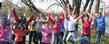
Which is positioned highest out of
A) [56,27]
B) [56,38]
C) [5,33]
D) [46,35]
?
[56,27]

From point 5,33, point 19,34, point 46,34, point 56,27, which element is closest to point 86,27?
point 56,27

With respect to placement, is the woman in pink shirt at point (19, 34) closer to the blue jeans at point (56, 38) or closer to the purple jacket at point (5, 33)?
the purple jacket at point (5, 33)

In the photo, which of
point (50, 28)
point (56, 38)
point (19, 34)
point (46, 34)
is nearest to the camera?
point (19, 34)

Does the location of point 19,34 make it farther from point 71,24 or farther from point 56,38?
point 71,24

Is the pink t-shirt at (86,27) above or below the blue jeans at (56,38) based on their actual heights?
above

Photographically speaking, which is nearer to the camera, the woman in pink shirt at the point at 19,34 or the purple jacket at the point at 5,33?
the purple jacket at the point at 5,33

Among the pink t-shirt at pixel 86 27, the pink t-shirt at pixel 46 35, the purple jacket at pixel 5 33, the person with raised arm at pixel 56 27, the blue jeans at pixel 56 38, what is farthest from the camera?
the pink t-shirt at pixel 86 27

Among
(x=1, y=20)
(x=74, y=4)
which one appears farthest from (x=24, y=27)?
(x=74, y=4)

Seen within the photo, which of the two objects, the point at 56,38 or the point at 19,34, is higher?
the point at 19,34

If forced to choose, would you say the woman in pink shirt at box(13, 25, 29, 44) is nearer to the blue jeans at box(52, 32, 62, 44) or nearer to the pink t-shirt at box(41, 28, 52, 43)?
the pink t-shirt at box(41, 28, 52, 43)

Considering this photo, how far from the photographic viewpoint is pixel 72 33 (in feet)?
41.5

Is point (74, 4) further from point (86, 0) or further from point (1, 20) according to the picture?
point (1, 20)

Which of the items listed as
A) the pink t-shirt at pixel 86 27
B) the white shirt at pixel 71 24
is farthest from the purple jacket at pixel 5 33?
the pink t-shirt at pixel 86 27

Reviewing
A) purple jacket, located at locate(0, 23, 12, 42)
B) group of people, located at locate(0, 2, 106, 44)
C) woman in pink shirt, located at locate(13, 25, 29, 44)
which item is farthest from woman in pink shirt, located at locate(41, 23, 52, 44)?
purple jacket, located at locate(0, 23, 12, 42)
